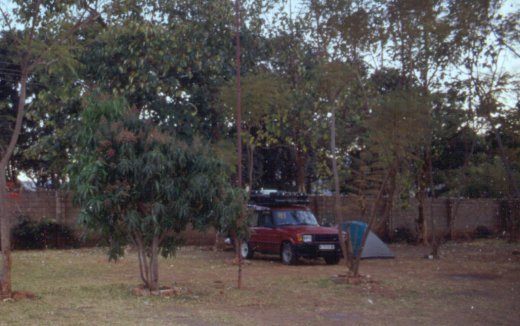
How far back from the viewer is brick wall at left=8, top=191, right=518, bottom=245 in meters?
25.2

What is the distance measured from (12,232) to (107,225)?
13095 millimetres

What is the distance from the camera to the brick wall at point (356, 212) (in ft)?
82.8

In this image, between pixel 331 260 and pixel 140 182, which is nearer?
pixel 140 182

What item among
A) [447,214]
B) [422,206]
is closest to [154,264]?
[422,206]

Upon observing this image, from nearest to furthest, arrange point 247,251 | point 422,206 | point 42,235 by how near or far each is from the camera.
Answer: point 247,251 < point 42,235 < point 422,206

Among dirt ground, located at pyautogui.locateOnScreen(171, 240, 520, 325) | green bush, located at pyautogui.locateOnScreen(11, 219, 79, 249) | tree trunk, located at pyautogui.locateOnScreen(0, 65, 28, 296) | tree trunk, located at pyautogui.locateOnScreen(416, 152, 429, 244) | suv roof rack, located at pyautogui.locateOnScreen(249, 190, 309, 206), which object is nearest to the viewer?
dirt ground, located at pyautogui.locateOnScreen(171, 240, 520, 325)

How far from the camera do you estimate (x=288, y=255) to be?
65.3 feet

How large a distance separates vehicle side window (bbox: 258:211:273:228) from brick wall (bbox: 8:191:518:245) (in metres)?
2.22

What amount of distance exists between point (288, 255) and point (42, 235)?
30.9 ft

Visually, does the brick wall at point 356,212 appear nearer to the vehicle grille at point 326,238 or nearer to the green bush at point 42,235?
the green bush at point 42,235

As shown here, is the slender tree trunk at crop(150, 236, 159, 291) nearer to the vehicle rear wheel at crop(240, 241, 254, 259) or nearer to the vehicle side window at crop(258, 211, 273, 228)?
the vehicle side window at crop(258, 211, 273, 228)

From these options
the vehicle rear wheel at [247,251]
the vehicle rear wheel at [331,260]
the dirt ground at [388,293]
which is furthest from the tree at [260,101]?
the dirt ground at [388,293]

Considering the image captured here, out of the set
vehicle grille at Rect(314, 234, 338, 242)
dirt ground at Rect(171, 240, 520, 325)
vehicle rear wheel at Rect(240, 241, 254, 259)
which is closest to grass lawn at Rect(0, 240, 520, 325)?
dirt ground at Rect(171, 240, 520, 325)

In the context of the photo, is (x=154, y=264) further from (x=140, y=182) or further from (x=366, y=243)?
(x=366, y=243)
